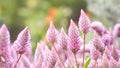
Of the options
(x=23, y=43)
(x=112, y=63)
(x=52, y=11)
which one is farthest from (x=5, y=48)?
(x=52, y=11)

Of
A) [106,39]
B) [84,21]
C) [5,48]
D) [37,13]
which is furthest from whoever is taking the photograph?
[37,13]

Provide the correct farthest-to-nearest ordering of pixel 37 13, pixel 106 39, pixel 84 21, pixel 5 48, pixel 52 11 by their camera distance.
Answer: pixel 37 13 → pixel 52 11 → pixel 106 39 → pixel 84 21 → pixel 5 48

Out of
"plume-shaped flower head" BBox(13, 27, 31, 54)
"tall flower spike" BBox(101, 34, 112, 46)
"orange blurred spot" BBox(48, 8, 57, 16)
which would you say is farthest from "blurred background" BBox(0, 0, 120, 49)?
"plume-shaped flower head" BBox(13, 27, 31, 54)

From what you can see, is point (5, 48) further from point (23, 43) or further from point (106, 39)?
point (106, 39)

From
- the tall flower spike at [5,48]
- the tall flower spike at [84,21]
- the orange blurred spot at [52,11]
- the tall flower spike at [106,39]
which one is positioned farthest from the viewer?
the orange blurred spot at [52,11]

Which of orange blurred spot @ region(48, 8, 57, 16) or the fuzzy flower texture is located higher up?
orange blurred spot @ region(48, 8, 57, 16)

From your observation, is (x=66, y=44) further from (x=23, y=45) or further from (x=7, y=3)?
(x=7, y=3)

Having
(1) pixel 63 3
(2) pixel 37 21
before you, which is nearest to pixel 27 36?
(2) pixel 37 21

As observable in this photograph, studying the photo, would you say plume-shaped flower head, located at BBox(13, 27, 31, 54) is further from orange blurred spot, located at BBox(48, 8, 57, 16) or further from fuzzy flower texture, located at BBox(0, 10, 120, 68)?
orange blurred spot, located at BBox(48, 8, 57, 16)

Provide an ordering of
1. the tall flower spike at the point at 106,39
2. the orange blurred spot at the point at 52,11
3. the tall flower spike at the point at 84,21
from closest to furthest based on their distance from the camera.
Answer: the tall flower spike at the point at 84,21, the tall flower spike at the point at 106,39, the orange blurred spot at the point at 52,11

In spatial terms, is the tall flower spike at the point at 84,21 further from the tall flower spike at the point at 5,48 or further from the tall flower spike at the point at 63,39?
the tall flower spike at the point at 5,48

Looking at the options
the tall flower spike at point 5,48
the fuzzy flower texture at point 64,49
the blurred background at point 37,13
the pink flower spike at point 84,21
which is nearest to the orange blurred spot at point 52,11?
the blurred background at point 37,13
